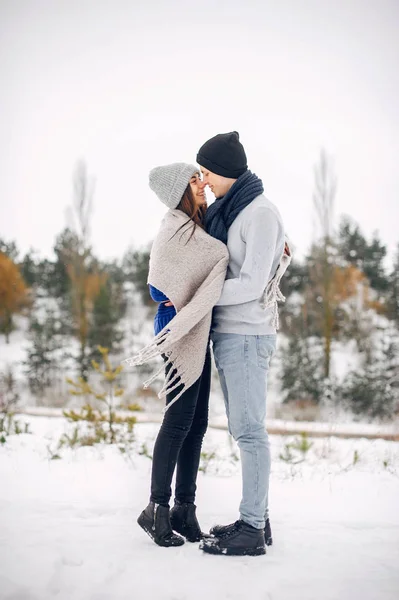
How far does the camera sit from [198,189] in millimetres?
2387

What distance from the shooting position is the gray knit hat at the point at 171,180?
230cm

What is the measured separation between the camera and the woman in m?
2.13

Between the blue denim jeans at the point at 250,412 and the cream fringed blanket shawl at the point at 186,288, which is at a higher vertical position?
the cream fringed blanket shawl at the point at 186,288

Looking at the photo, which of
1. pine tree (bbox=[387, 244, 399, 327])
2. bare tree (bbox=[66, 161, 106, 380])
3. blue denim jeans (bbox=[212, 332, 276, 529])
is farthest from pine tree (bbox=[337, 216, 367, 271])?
blue denim jeans (bbox=[212, 332, 276, 529])

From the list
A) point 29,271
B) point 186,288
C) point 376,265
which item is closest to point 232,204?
point 186,288

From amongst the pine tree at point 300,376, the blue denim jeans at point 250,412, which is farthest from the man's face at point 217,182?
the pine tree at point 300,376

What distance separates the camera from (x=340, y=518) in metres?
2.47

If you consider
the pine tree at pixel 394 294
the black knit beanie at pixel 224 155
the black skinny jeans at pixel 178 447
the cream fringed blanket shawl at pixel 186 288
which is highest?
the pine tree at pixel 394 294

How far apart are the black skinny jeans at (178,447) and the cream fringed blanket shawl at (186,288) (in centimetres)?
6

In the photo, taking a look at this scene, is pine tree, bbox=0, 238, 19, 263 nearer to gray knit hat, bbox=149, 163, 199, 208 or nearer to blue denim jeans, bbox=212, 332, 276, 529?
gray knit hat, bbox=149, 163, 199, 208

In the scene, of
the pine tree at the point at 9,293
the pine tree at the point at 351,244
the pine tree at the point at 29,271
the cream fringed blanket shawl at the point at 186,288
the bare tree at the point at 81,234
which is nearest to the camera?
the cream fringed blanket shawl at the point at 186,288

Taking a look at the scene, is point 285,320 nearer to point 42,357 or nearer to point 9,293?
point 42,357

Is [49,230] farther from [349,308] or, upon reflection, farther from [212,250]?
[212,250]

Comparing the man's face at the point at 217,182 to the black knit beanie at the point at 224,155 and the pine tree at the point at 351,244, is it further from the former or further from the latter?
the pine tree at the point at 351,244
